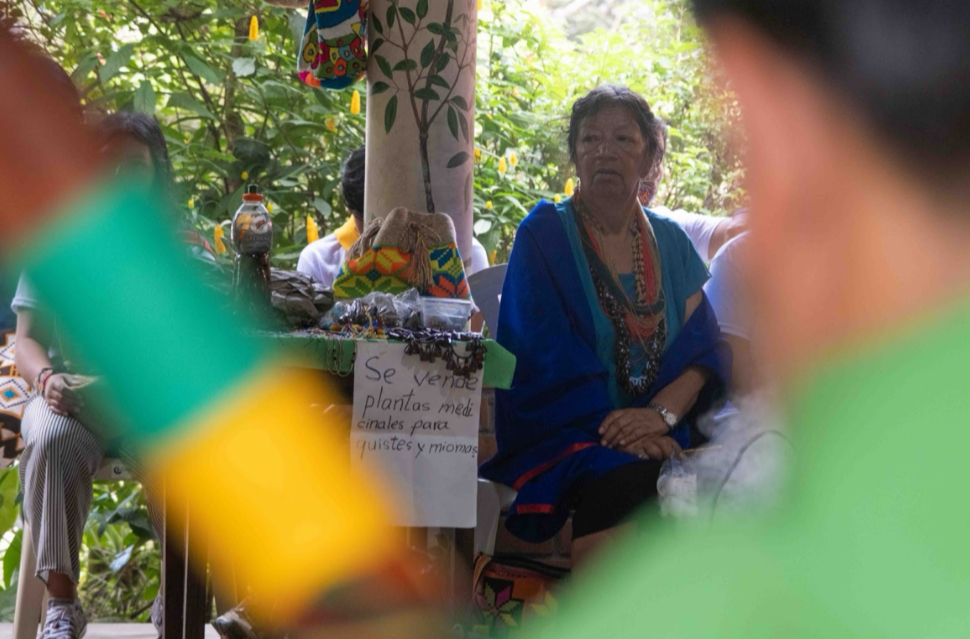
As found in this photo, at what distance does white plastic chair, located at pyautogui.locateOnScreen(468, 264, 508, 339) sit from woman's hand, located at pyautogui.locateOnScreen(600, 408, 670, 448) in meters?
0.58

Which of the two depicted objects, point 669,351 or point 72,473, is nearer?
point 72,473

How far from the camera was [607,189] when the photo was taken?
260cm

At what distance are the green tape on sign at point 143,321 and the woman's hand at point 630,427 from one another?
34.0 inches

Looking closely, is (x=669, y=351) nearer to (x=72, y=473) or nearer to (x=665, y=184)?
(x=72, y=473)

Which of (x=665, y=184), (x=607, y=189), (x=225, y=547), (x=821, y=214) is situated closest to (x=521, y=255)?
(x=607, y=189)

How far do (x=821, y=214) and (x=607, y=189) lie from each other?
232 centimetres

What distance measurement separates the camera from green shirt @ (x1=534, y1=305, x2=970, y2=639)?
30cm

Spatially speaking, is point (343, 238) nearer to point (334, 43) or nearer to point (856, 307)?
point (334, 43)

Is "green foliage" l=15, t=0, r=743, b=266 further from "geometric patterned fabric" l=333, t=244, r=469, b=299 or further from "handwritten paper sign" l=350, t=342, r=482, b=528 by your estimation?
"handwritten paper sign" l=350, t=342, r=482, b=528

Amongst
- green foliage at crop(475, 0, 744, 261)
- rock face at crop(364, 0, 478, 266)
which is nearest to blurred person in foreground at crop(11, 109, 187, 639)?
rock face at crop(364, 0, 478, 266)

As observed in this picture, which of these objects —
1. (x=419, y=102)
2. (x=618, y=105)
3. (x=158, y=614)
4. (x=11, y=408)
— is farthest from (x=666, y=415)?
(x=11, y=408)

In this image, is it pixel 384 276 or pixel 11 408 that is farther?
pixel 11 408

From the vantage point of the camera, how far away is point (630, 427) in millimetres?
2395

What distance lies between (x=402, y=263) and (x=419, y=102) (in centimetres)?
58
